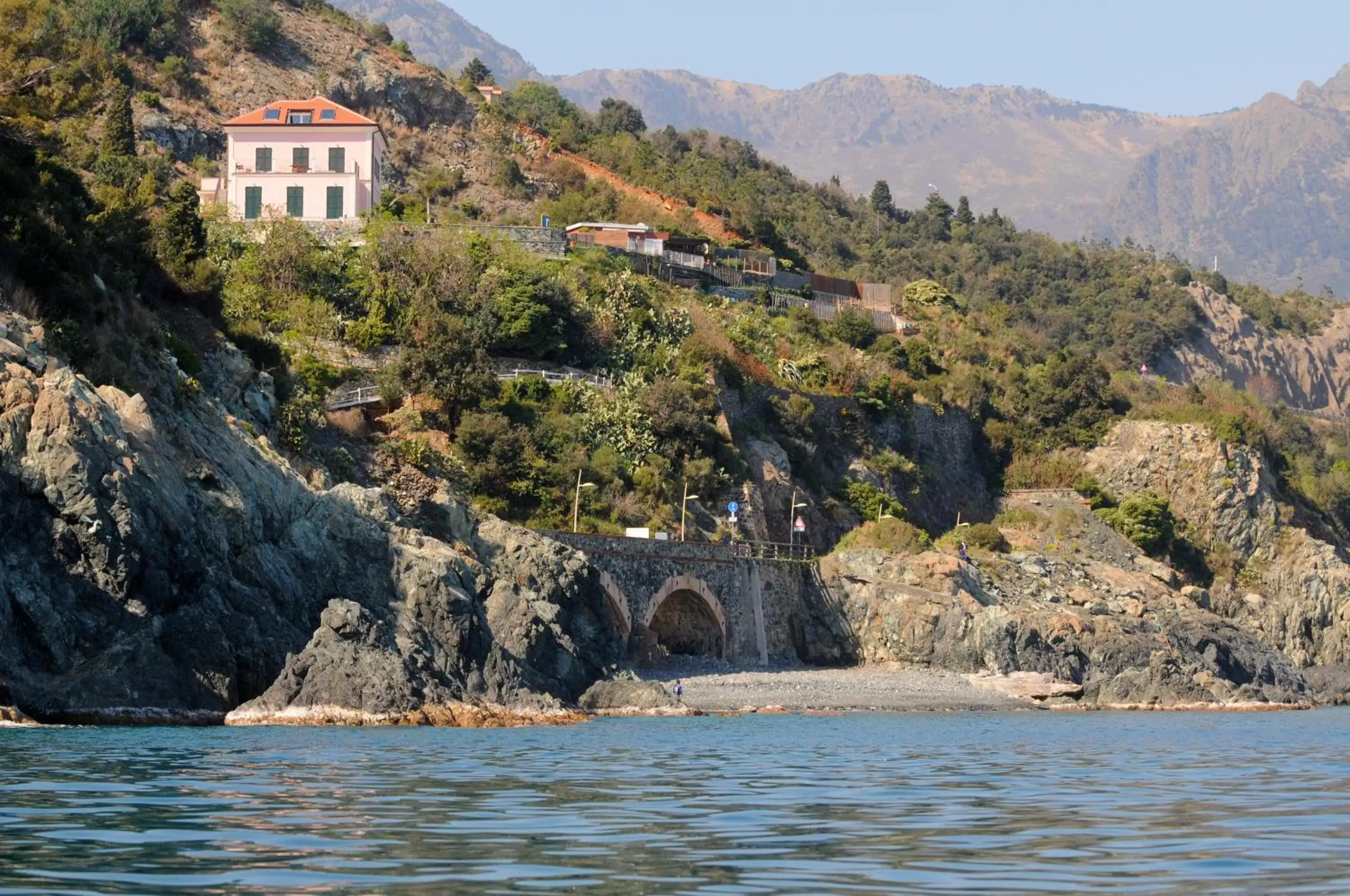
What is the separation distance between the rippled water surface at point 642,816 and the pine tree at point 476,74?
73.1 m

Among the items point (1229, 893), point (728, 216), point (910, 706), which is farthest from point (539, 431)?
point (1229, 893)

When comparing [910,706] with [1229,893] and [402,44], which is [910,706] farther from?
[402,44]

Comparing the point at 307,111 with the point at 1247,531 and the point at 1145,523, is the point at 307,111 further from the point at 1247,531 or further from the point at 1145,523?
the point at 1247,531

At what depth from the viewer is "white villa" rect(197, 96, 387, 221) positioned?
74438 millimetres

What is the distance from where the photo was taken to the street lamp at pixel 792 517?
222 feet

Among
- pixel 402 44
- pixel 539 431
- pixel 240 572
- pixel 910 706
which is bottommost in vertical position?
pixel 910 706

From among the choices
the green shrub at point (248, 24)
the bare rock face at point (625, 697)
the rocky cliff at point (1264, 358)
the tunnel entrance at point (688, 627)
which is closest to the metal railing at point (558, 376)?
the tunnel entrance at point (688, 627)

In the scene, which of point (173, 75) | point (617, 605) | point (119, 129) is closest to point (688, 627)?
point (617, 605)

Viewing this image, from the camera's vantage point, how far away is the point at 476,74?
108m

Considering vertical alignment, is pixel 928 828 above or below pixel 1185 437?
below

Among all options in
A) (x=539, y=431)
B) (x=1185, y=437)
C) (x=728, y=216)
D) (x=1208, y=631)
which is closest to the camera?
(x=539, y=431)

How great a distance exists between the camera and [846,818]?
61.3ft

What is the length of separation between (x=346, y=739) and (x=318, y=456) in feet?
70.8

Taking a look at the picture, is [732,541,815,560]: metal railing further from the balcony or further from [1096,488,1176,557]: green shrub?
the balcony
